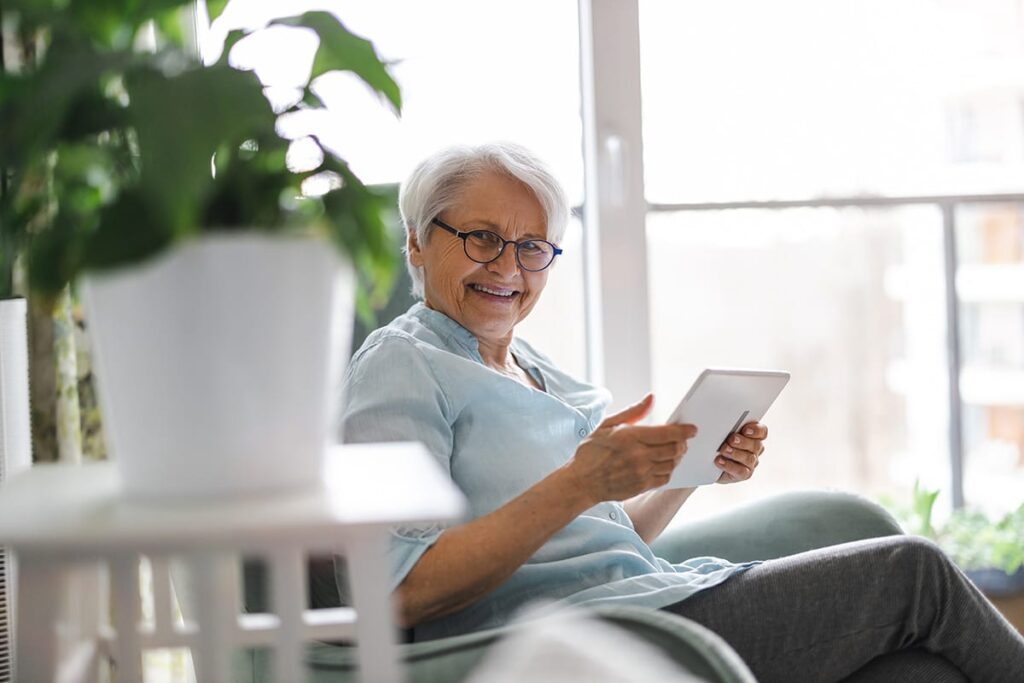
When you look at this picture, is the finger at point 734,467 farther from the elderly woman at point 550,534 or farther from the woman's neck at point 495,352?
the woman's neck at point 495,352

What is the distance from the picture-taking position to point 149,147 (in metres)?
0.73

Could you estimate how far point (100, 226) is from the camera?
776 millimetres

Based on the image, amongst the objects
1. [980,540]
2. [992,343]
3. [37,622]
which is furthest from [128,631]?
[992,343]

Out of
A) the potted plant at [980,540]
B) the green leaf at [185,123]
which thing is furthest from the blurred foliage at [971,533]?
the green leaf at [185,123]

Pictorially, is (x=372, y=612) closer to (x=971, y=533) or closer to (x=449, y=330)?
(x=449, y=330)

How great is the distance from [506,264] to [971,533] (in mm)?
1488

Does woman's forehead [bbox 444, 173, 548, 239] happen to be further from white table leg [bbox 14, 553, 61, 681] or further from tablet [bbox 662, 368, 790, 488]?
white table leg [bbox 14, 553, 61, 681]

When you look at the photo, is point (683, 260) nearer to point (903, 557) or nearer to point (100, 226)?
point (903, 557)

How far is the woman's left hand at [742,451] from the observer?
176cm

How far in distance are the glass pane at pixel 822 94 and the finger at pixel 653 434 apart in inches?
54.2

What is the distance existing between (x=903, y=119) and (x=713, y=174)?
0.51m

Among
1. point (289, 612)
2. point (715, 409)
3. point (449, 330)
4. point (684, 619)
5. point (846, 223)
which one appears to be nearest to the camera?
point (289, 612)

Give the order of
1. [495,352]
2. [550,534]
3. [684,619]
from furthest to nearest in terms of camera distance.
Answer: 1. [495,352]
2. [550,534]
3. [684,619]

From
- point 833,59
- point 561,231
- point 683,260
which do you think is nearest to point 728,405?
point 561,231
